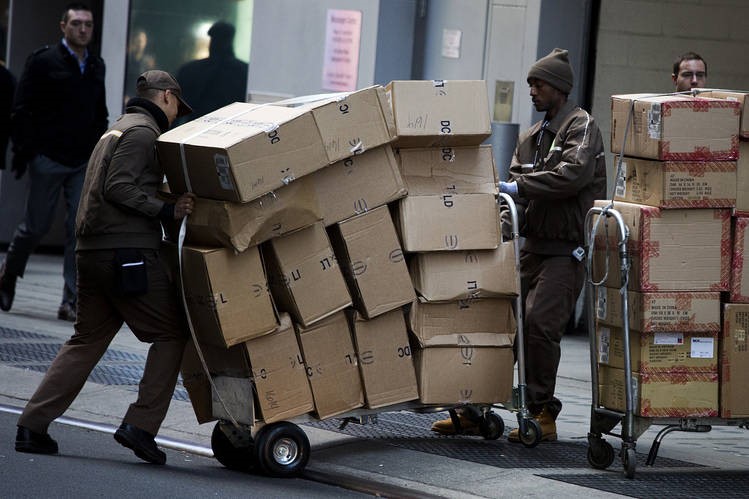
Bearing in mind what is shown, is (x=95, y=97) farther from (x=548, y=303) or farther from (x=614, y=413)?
(x=614, y=413)

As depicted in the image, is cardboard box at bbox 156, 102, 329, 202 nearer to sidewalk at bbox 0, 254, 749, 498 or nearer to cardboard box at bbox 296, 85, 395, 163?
cardboard box at bbox 296, 85, 395, 163

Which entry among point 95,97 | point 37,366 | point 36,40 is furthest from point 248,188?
point 36,40

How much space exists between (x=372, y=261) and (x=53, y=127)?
4.28 meters

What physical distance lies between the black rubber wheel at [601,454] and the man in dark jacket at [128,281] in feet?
6.43

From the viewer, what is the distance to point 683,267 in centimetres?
662

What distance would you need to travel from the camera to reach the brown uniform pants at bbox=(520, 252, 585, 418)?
7.43 metres

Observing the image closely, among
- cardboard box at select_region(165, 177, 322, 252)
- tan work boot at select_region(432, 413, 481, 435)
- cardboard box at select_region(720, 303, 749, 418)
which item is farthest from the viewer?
tan work boot at select_region(432, 413, 481, 435)

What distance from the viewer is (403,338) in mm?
6906

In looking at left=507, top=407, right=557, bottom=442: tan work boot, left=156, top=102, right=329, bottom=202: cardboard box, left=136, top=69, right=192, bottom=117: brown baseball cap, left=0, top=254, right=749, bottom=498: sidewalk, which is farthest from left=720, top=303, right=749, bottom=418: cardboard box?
left=136, top=69, right=192, bottom=117: brown baseball cap

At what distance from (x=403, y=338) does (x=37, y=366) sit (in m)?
2.81

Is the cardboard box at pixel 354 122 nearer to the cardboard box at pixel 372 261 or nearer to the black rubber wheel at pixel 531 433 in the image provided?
the cardboard box at pixel 372 261

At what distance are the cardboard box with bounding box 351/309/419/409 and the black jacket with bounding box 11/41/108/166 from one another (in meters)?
4.20

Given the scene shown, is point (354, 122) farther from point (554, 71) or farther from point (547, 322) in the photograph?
point (547, 322)

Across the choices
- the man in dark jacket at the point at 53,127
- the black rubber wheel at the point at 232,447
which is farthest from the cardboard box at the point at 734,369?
the man in dark jacket at the point at 53,127
